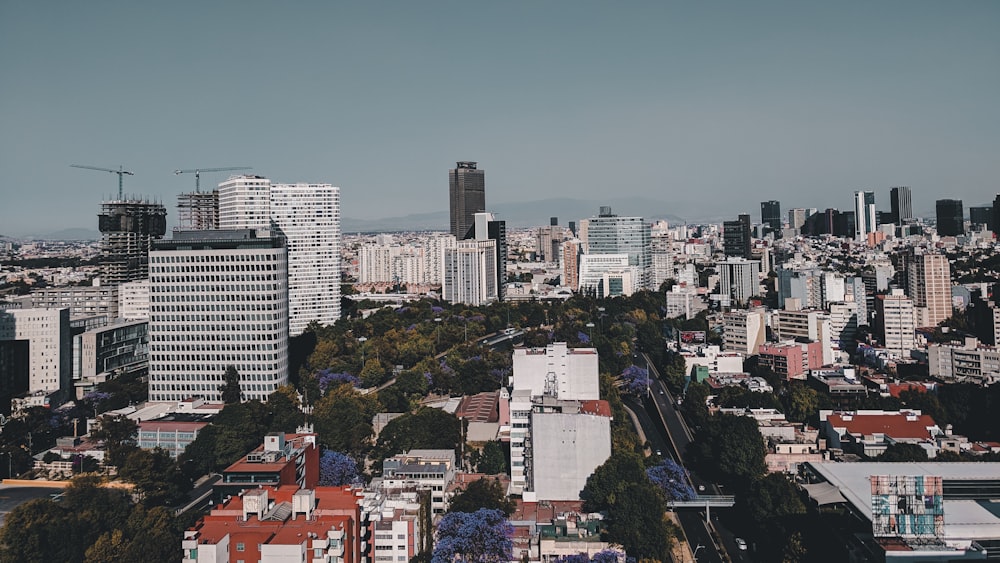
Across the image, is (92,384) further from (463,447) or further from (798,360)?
(798,360)

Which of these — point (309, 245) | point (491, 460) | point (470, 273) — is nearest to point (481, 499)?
point (491, 460)

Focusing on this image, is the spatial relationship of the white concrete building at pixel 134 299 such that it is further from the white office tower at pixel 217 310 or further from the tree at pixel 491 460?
the tree at pixel 491 460

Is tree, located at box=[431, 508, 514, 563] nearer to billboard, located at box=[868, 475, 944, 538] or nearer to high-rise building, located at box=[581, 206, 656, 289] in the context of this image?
billboard, located at box=[868, 475, 944, 538]

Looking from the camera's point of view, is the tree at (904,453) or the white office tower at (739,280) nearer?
the tree at (904,453)

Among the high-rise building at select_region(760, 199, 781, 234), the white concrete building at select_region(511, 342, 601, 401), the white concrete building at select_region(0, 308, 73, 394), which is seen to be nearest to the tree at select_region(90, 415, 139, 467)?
the white concrete building at select_region(0, 308, 73, 394)

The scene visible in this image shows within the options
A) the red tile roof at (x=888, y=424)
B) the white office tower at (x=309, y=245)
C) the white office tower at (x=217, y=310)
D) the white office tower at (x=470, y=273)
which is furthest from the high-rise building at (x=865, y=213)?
the white office tower at (x=217, y=310)

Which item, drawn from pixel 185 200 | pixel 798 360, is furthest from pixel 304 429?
pixel 185 200

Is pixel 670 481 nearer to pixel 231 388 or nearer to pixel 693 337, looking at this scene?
pixel 231 388

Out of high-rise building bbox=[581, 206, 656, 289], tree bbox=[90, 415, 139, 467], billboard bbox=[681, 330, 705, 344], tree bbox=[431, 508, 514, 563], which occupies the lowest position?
tree bbox=[431, 508, 514, 563]
